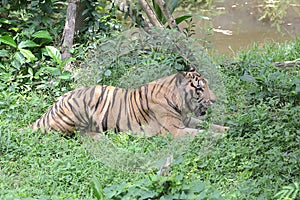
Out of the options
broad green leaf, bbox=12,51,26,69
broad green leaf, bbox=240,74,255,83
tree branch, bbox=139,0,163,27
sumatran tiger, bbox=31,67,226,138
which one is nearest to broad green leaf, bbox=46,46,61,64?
broad green leaf, bbox=12,51,26,69

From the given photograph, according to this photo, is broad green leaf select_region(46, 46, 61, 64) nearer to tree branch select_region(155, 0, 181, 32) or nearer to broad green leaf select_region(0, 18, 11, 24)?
broad green leaf select_region(0, 18, 11, 24)

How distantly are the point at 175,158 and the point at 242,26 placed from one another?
4.95 metres

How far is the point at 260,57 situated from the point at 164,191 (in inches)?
130

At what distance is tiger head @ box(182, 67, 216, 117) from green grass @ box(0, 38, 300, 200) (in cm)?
28

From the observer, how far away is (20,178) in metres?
4.50

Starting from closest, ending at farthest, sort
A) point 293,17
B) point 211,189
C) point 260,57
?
point 211,189, point 260,57, point 293,17

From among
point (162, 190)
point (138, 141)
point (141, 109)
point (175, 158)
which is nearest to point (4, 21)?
point (141, 109)

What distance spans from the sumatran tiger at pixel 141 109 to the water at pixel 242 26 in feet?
8.31

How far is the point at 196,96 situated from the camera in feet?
16.8

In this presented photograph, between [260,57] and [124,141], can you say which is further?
[260,57]

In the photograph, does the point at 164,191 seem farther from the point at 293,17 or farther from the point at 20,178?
the point at 293,17

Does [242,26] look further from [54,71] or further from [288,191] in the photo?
[288,191]

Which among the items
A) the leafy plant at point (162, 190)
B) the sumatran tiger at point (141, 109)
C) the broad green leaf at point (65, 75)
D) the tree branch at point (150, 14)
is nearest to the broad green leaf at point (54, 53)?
the broad green leaf at point (65, 75)

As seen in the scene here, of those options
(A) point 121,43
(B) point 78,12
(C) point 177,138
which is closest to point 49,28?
(B) point 78,12
